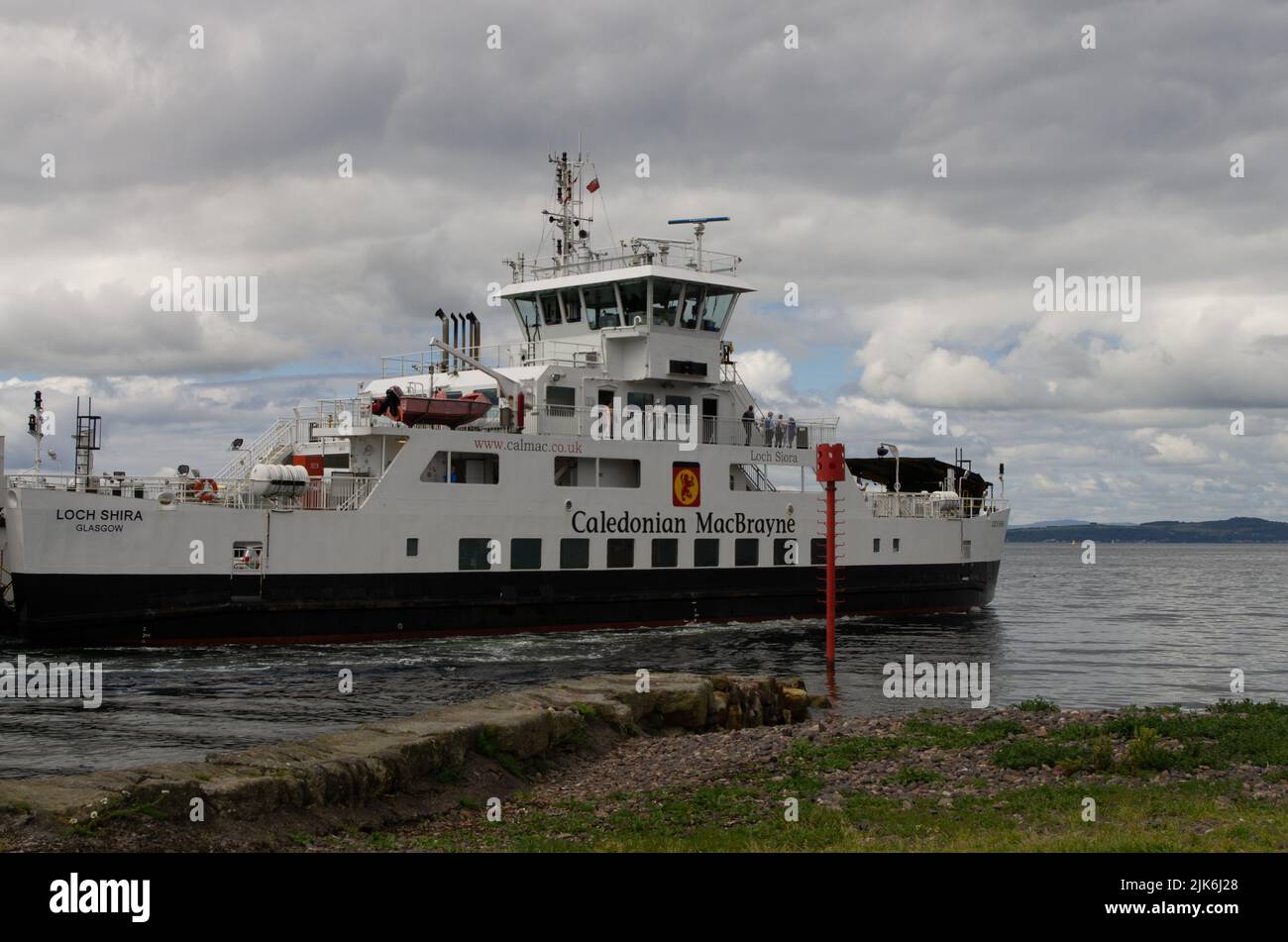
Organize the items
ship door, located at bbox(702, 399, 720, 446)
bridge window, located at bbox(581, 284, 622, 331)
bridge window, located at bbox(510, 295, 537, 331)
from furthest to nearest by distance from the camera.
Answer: bridge window, located at bbox(510, 295, 537, 331) → ship door, located at bbox(702, 399, 720, 446) → bridge window, located at bbox(581, 284, 622, 331)

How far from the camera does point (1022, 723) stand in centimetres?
1424

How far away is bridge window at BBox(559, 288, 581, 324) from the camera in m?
32.4

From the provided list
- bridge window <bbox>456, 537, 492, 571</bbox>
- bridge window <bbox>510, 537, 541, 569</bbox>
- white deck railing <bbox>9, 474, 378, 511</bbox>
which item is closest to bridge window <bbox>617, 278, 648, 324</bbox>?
bridge window <bbox>510, 537, 541, 569</bbox>

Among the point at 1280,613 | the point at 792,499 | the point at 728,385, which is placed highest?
the point at 728,385

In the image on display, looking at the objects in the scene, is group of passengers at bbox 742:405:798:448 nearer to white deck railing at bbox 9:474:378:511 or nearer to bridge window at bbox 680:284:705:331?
bridge window at bbox 680:284:705:331

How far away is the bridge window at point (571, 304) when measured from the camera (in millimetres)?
32375

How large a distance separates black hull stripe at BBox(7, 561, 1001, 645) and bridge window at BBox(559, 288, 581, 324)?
7556 mm

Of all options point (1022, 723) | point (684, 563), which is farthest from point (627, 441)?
point (1022, 723)

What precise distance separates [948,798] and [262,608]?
17.5m

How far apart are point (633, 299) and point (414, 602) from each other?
10.4 m

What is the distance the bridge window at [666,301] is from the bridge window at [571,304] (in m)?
2.24

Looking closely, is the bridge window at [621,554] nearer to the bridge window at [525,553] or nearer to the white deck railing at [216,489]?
the bridge window at [525,553]

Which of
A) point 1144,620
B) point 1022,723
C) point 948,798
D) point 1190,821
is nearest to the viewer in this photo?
point 1190,821
